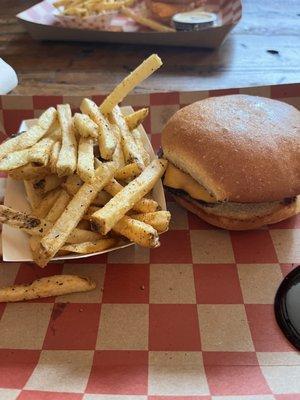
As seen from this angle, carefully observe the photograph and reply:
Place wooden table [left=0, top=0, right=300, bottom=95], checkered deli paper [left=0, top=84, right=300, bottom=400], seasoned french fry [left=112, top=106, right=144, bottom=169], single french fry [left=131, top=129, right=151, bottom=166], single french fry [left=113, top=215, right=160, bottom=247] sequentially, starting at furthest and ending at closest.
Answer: wooden table [left=0, top=0, right=300, bottom=95]
single french fry [left=131, top=129, right=151, bottom=166]
seasoned french fry [left=112, top=106, right=144, bottom=169]
single french fry [left=113, top=215, right=160, bottom=247]
checkered deli paper [left=0, top=84, right=300, bottom=400]

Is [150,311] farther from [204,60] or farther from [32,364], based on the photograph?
[204,60]

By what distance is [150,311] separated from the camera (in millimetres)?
1338

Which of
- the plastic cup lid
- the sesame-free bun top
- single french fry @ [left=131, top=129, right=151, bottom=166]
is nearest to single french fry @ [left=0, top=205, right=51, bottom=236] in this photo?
single french fry @ [left=131, top=129, right=151, bottom=166]

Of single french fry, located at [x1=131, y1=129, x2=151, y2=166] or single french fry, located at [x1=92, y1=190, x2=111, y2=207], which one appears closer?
single french fry, located at [x1=92, y1=190, x2=111, y2=207]

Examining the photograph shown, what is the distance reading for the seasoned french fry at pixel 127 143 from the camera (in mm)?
1474

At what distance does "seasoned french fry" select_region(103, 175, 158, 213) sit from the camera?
137 cm

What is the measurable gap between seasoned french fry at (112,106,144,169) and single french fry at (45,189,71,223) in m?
0.26

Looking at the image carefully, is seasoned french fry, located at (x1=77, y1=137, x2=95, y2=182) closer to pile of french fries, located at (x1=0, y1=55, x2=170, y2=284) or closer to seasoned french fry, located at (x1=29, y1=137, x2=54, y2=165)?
pile of french fries, located at (x1=0, y1=55, x2=170, y2=284)

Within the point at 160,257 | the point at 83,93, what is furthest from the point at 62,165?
the point at 83,93

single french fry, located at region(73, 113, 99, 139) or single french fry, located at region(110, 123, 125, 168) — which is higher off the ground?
single french fry, located at region(73, 113, 99, 139)

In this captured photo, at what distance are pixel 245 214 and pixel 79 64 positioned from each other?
1.72 meters

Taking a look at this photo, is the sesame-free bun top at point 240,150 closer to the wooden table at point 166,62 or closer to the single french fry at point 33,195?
the single french fry at point 33,195

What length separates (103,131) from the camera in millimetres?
1467

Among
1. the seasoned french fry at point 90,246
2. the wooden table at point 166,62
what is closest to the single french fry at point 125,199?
the seasoned french fry at point 90,246
